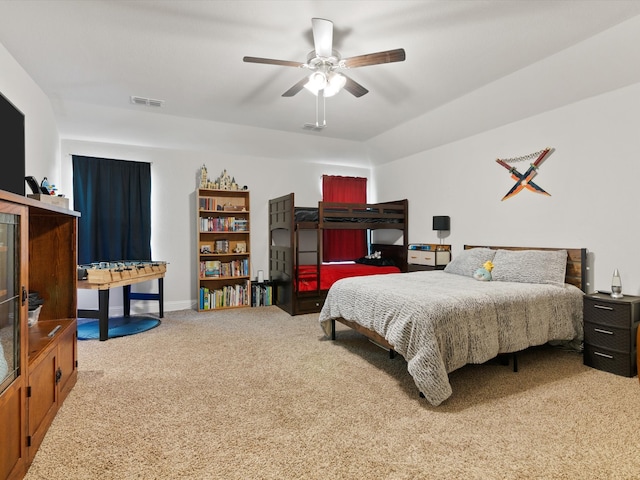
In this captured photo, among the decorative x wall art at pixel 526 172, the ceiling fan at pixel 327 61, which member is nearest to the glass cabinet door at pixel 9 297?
the ceiling fan at pixel 327 61

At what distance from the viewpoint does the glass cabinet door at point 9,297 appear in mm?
1543

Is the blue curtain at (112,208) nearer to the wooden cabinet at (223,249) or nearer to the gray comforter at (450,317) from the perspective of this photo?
the wooden cabinet at (223,249)

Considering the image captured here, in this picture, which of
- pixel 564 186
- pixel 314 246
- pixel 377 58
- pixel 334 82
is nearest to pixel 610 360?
pixel 564 186

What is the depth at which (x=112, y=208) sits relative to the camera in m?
4.92

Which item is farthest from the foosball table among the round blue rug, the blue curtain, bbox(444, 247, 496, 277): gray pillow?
bbox(444, 247, 496, 277): gray pillow

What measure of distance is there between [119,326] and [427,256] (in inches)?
171

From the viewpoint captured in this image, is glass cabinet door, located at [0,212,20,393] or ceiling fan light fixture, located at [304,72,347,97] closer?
glass cabinet door, located at [0,212,20,393]

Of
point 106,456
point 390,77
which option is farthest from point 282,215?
point 106,456

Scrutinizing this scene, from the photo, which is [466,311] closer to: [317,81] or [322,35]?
[317,81]

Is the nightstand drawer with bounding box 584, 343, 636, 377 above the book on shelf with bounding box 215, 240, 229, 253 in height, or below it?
below

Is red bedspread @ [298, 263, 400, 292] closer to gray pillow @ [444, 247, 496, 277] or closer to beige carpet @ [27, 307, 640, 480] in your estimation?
gray pillow @ [444, 247, 496, 277]

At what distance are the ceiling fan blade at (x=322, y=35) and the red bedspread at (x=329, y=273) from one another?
310cm

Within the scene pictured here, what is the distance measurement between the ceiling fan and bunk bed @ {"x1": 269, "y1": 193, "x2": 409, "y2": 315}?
7.10ft

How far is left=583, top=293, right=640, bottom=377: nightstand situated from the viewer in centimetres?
277
